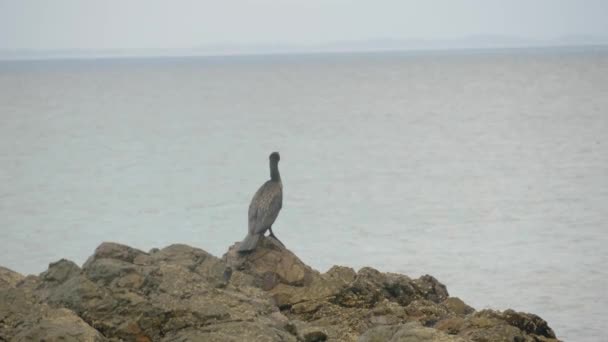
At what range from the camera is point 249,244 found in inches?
471

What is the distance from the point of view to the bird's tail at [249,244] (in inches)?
469

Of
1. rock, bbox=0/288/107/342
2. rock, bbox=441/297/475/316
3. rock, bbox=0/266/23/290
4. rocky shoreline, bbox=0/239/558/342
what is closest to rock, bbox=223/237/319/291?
rocky shoreline, bbox=0/239/558/342

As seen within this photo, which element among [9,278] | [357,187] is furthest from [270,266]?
[357,187]

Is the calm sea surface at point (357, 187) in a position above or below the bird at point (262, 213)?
above

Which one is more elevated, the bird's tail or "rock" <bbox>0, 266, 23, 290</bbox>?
the bird's tail

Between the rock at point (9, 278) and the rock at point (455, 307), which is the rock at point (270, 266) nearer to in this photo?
the rock at point (455, 307)

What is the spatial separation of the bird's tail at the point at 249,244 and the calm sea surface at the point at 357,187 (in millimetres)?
8453

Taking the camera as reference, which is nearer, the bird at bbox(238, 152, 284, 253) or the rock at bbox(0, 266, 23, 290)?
the rock at bbox(0, 266, 23, 290)

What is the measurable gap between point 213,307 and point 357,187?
1264 inches

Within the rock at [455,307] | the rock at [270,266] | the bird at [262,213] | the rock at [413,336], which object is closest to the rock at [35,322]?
the rock at [413,336]

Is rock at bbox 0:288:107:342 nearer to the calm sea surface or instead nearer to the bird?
the bird

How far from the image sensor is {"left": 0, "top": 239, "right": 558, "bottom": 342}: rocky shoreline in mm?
8359

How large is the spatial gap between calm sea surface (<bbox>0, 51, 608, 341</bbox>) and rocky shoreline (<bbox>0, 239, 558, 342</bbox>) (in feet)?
28.6

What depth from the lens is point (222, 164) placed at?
4944 centimetres
